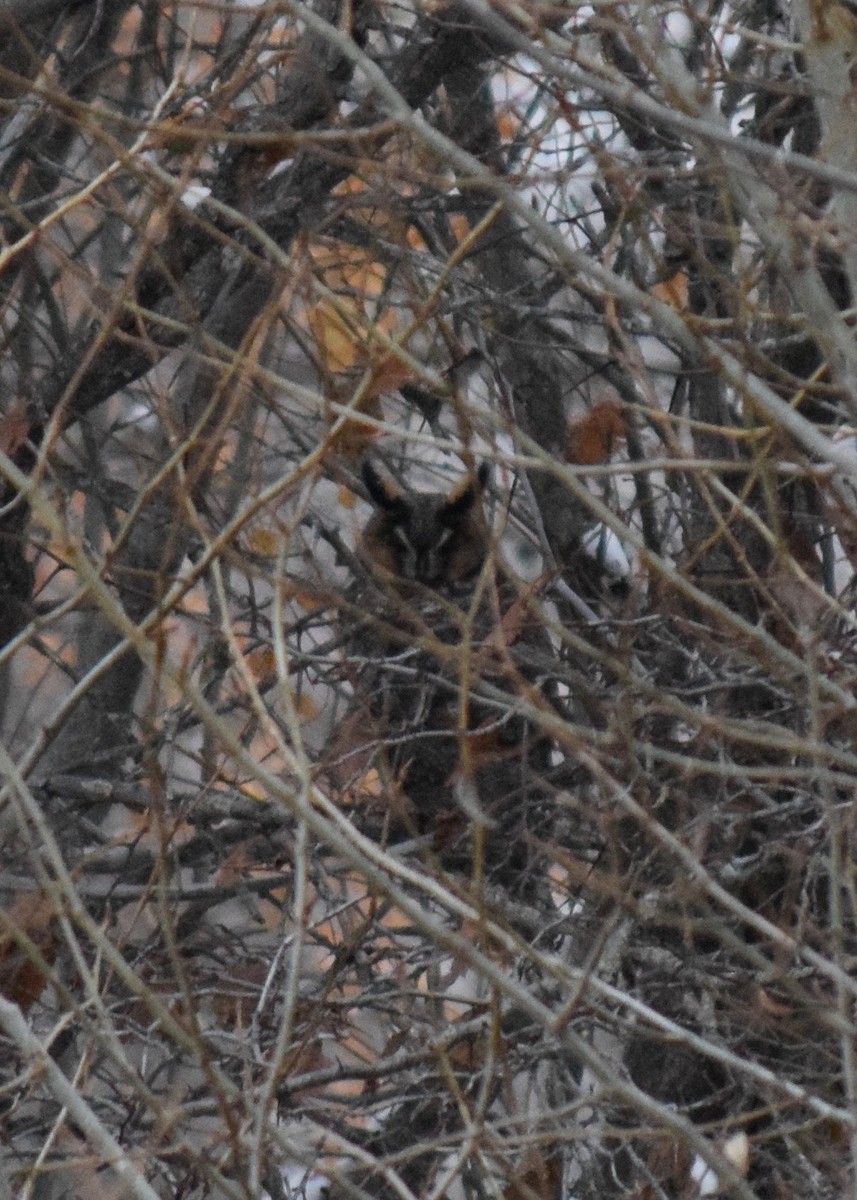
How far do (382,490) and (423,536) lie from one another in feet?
0.64

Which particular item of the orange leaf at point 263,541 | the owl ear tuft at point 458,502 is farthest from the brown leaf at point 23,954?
the owl ear tuft at point 458,502

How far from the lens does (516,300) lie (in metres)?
5.24

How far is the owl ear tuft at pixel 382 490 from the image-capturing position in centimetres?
591

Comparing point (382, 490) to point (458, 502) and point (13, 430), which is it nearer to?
point (458, 502)

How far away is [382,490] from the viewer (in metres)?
5.93

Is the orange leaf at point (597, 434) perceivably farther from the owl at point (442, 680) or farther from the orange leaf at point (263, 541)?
the orange leaf at point (263, 541)

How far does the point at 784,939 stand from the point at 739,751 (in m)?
2.11

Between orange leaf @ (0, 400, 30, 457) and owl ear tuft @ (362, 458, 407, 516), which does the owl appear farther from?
orange leaf @ (0, 400, 30, 457)

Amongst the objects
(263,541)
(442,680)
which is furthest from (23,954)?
(263,541)

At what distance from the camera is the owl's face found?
5.89m

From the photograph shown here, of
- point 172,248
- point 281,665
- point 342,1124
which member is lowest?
point 342,1124

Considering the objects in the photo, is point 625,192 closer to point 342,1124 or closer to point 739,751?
point 739,751

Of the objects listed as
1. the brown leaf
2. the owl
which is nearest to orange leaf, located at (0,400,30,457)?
the owl

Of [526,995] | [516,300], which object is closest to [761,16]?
[516,300]
